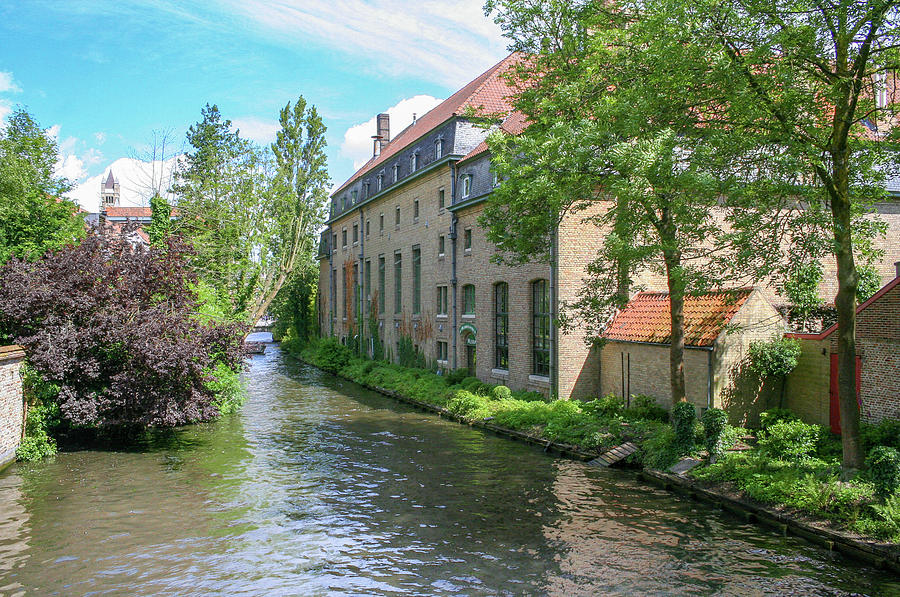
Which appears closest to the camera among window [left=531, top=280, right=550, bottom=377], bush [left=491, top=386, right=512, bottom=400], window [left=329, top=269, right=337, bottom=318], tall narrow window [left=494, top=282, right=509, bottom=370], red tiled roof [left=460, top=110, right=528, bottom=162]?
window [left=531, top=280, right=550, bottom=377]

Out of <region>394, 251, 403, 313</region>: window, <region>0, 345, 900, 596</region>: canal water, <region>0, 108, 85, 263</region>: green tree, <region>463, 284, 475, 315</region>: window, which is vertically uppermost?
<region>0, 108, 85, 263</region>: green tree

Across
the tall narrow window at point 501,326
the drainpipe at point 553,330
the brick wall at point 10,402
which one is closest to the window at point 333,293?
the tall narrow window at point 501,326

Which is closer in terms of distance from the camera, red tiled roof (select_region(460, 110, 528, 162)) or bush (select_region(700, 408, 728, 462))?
bush (select_region(700, 408, 728, 462))

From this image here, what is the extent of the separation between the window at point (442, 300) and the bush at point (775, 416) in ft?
51.3

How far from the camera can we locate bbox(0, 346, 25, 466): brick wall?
1460cm

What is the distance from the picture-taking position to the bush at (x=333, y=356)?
126 feet

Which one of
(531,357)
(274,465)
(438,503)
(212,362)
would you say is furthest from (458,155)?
(438,503)

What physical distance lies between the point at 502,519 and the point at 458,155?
61.1 ft

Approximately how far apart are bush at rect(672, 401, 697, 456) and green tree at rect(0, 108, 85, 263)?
1911 centimetres

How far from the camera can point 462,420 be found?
2191 cm

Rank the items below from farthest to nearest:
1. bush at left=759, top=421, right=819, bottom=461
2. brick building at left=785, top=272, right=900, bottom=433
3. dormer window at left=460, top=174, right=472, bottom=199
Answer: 1. dormer window at left=460, top=174, right=472, bottom=199
2. brick building at left=785, top=272, right=900, bottom=433
3. bush at left=759, top=421, right=819, bottom=461

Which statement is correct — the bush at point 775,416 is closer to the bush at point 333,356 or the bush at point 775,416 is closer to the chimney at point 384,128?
the bush at point 333,356

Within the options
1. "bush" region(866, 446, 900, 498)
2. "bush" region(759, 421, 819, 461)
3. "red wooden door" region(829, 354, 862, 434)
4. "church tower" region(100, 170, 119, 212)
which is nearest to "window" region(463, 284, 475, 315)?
"red wooden door" region(829, 354, 862, 434)

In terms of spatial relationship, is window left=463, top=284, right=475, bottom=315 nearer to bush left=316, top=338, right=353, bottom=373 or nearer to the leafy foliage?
the leafy foliage
